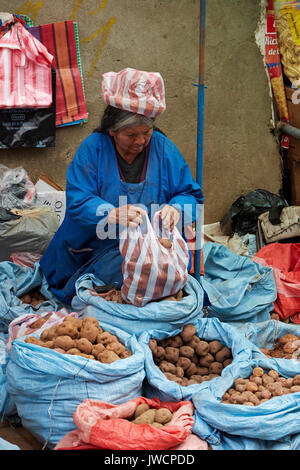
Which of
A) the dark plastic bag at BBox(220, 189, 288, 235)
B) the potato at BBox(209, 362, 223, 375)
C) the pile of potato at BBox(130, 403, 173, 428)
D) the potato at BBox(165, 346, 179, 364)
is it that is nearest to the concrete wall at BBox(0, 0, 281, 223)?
the dark plastic bag at BBox(220, 189, 288, 235)

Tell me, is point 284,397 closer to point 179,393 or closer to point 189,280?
point 179,393

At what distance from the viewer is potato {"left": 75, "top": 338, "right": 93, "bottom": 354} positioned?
2736mm

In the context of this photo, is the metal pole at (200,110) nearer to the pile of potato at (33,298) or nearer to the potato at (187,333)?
the potato at (187,333)

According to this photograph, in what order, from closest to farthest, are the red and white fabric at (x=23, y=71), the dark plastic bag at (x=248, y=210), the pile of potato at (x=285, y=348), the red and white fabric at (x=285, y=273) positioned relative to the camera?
the pile of potato at (x=285, y=348) → the red and white fabric at (x=285, y=273) → the red and white fabric at (x=23, y=71) → the dark plastic bag at (x=248, y=210)

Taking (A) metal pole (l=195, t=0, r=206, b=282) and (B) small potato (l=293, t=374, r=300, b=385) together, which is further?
(A) metal pole (l=195, t=0, r=206, b=282)

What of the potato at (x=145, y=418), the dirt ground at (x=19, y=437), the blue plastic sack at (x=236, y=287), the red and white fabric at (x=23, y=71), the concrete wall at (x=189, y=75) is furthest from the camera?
the concrete wall at (x=189, y=75)

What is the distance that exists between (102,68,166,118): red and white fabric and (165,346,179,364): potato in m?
1.28

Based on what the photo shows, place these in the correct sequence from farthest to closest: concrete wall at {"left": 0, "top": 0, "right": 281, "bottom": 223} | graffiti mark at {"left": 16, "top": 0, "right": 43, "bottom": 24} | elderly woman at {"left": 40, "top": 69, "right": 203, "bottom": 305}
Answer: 1. concrete wall at {"left": 0, "top": 0, "right": 281, "bottom": 223}
2. graffiti mark at {"left": 16, "top": 0, "right": 43, "bottom": 24}
3. elderly woman at {"left": 40, "top": 69, "right": 203, "bottom": 305}

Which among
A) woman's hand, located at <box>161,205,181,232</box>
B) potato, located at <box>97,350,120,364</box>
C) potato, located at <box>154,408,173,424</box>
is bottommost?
potato, located at <box>154,408,173,424</box>

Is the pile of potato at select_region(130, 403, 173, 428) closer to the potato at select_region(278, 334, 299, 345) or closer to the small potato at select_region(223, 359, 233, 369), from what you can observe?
the small potato at select_region(223, 359, 233, 369)

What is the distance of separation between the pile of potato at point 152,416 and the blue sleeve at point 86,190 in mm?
1084

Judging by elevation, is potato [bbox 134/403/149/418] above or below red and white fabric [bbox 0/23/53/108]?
below

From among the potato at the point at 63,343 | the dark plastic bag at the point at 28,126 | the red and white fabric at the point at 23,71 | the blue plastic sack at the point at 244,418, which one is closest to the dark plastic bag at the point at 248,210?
the dark plastic bag at the point at 28,126

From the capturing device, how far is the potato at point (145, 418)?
248 centimetres
